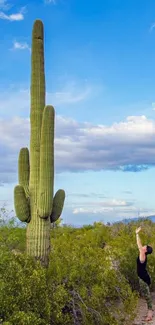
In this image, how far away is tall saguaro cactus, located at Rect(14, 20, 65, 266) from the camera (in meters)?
12.0

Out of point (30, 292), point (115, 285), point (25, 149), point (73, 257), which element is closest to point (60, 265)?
point (73, 257)

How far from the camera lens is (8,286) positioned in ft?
30.9

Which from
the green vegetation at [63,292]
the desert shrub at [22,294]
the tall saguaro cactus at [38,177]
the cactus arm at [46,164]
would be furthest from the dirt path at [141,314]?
the cactus arm at [46,164]

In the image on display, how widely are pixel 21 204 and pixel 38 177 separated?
2.69 ft

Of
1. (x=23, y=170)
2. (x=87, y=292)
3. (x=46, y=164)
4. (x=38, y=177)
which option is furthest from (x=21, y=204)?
(x=87, y=292)

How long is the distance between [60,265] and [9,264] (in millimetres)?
2126

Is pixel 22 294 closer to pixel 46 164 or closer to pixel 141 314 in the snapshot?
pixel 46 164

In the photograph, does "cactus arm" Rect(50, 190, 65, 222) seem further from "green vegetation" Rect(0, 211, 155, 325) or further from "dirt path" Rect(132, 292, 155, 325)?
"dirt path" Rect(132, 292, 155, 325)

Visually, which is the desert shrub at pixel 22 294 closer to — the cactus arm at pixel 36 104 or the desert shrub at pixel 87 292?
the desert shrub at pixel 87 292

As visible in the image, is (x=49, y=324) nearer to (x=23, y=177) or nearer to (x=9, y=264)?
(x=9, y=264)

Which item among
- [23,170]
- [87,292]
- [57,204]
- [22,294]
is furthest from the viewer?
[23,170]

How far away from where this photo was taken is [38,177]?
1241 centimetres

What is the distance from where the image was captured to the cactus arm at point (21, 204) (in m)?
12.4

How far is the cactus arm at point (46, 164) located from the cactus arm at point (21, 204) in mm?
449
